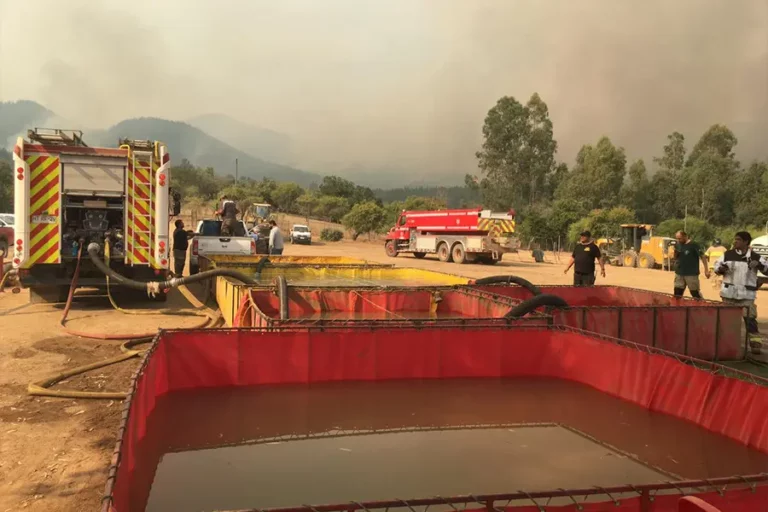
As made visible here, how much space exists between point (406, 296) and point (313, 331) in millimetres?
3524

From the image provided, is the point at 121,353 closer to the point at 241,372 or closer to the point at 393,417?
the point at 241,372

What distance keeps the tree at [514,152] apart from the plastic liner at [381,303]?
55952 millimetres

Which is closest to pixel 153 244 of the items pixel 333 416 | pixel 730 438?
pixel 333 416

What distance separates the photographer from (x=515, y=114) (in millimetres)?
61469

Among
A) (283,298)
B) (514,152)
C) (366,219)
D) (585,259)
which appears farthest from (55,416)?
(514,152)

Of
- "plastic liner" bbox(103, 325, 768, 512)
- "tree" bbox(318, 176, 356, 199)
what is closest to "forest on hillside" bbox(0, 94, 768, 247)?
"tree" bbox(318, 176, 356, 199)

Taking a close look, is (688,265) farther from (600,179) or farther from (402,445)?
A: (600,179)

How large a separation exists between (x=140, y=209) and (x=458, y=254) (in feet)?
58.7

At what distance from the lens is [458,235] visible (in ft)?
86.2

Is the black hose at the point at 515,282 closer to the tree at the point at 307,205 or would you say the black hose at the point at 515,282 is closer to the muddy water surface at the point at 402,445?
the muddy water surface at the point at 402,445

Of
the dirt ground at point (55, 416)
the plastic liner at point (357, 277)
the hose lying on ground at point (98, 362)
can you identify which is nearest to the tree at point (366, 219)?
the plastic liner at point (357, 277)

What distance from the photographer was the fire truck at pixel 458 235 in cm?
2436

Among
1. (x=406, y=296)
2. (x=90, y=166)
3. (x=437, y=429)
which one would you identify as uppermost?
(x=90, y=166)

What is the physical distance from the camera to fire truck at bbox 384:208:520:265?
24359mm
